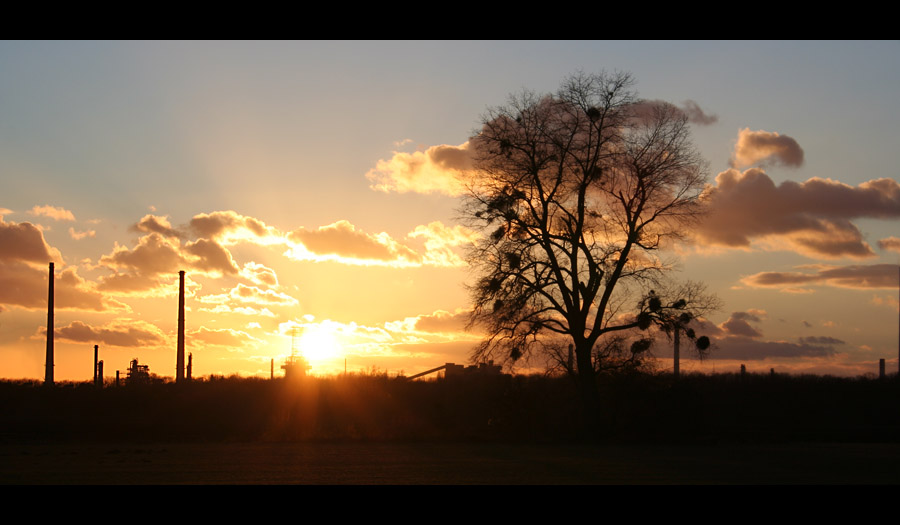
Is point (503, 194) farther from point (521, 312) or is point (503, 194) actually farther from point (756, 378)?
point (756, 378)

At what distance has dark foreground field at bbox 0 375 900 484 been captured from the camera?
18094mm

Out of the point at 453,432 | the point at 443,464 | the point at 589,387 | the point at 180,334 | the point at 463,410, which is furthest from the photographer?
the point at 180,334

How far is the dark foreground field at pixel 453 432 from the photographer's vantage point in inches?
712

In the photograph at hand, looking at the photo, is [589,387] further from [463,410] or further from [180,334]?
[180,334]

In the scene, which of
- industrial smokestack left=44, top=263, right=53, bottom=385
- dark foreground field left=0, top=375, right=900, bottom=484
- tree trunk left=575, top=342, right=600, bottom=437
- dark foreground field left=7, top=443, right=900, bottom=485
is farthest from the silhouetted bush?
industrial smokestack left=44, top=263, right=53, bottom=385

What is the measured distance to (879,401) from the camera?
43250mm

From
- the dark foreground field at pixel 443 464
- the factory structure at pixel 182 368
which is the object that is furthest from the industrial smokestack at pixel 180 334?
the dark foreground field at pixel 443 464

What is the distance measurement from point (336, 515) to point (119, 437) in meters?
27.4

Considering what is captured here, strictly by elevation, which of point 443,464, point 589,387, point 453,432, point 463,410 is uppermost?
point 589,387

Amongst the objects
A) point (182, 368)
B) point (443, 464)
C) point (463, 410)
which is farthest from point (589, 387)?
point (182, 368)

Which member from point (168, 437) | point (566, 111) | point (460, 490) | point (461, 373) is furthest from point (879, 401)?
point (460, 490)

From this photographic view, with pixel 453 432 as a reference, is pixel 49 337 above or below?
above

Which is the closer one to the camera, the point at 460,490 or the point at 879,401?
the point at 460,490

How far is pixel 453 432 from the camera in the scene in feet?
106
